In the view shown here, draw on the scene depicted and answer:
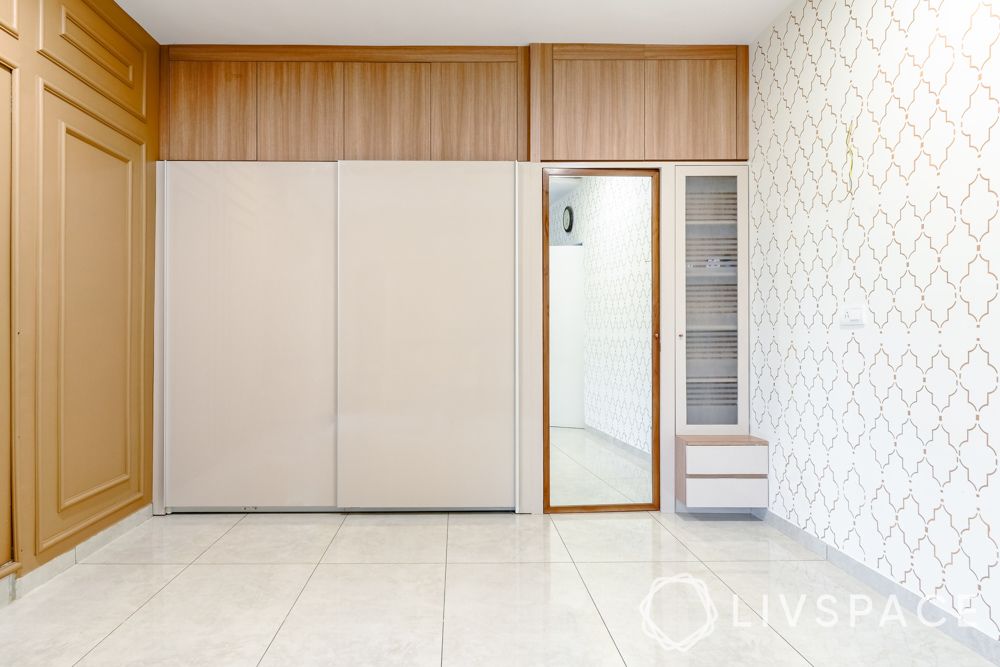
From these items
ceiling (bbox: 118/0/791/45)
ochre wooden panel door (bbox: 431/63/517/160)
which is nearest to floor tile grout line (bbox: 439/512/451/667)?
ochre wooden panel door (bbox: 431/63/517/160)

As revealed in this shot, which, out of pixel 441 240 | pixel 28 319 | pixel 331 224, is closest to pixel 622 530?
pixel 441 240

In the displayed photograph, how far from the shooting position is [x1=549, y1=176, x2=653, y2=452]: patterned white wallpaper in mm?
3678

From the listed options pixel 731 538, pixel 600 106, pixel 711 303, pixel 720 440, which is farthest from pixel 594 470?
pixel 600 106

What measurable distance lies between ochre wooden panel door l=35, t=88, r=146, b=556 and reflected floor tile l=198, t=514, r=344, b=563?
1.98 feet

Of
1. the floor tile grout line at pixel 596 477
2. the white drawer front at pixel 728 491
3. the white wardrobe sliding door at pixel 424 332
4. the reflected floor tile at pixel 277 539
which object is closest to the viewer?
the reflected floor tile at pixel 277 539

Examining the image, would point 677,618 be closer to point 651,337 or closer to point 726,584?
point 726,584

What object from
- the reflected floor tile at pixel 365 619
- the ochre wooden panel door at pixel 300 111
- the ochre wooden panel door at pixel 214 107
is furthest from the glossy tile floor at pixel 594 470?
the ochre wooden panel door at pixel 214 107

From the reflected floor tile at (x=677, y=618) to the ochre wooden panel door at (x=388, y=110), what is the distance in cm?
Result: 247

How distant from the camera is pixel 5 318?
246cm

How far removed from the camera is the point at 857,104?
8.86 feet

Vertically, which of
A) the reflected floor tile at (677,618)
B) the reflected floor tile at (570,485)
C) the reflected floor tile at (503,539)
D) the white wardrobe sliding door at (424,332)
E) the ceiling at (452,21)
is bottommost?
the reflected floor tile at (503,539)

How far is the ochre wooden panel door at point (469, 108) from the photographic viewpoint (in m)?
3.69

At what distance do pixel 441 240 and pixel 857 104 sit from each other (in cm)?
211

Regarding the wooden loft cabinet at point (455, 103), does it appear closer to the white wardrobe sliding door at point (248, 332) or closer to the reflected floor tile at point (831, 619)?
the white wardrobe sliding door at point (248, 332)
